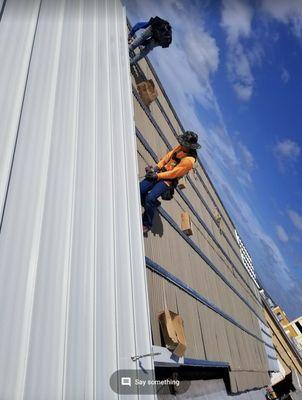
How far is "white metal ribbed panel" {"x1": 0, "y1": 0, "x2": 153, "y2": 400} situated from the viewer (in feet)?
5.70

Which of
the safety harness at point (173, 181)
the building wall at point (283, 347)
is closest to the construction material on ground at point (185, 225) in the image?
the safety harness at point (173, 181)

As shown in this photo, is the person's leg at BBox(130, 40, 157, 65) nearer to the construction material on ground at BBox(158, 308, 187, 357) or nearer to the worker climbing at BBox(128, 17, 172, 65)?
the worker climbing at BBox(128, 17, 172, 65)

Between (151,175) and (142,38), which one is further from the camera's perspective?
(142,38)

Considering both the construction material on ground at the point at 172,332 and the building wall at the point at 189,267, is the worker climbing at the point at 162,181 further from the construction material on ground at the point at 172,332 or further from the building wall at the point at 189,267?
the construction material on ground at the point at 172,332

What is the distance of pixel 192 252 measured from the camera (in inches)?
316

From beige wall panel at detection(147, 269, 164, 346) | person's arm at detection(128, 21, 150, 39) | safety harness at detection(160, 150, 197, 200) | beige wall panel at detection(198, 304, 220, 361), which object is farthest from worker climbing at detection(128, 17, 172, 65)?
beige wall panel at detection(198, 304, 220, 361)

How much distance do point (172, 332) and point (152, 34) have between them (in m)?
5.80

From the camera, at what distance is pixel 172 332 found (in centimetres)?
432

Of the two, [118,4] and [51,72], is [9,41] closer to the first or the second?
Result: [51,72]

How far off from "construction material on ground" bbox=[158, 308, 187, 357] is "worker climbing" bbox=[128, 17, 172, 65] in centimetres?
523

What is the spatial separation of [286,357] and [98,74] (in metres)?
28.1

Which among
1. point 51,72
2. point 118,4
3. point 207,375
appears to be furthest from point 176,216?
point 51,72

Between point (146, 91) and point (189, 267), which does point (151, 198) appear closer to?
point (189, 267)

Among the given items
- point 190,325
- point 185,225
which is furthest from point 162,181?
point 185,225
